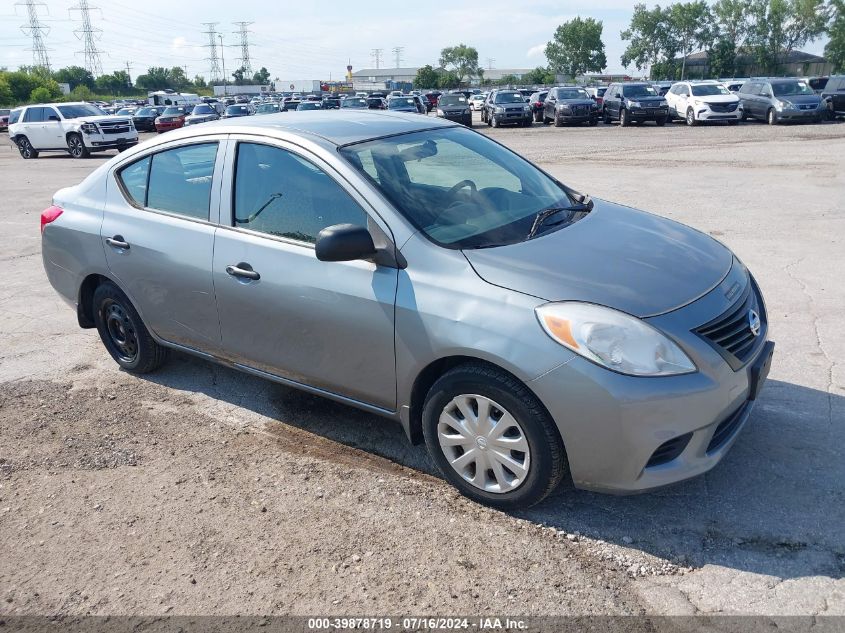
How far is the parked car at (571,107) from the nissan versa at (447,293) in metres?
27.2

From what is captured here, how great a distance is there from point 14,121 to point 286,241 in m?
29.4

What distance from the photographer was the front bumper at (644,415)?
297cm

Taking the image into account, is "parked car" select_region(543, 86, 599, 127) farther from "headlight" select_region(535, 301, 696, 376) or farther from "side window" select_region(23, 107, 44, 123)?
"headlight" select_region(535, 301, 696, 376)

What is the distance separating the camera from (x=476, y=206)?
12.9 feet

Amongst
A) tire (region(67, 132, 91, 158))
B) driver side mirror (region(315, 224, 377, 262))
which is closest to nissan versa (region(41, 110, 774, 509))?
driver side mirror (region(315, 224, 377, 262))

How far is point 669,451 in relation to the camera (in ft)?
10.2

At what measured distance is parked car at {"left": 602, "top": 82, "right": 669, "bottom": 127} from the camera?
2880 cm

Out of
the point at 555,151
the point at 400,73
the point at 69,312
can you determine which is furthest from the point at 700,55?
the point at 69,312

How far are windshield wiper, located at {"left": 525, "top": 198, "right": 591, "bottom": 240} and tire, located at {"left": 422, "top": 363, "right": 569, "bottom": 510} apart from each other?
0.89m

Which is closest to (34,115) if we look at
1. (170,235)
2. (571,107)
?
(571,107)

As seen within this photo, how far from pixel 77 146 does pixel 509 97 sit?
17471mm

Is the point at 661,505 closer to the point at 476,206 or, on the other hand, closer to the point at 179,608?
the point at 476,206

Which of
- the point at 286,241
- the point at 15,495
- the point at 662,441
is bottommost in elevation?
the point at 15,495

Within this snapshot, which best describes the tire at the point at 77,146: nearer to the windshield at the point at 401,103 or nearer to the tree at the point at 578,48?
the windshield at the point at 401,103
